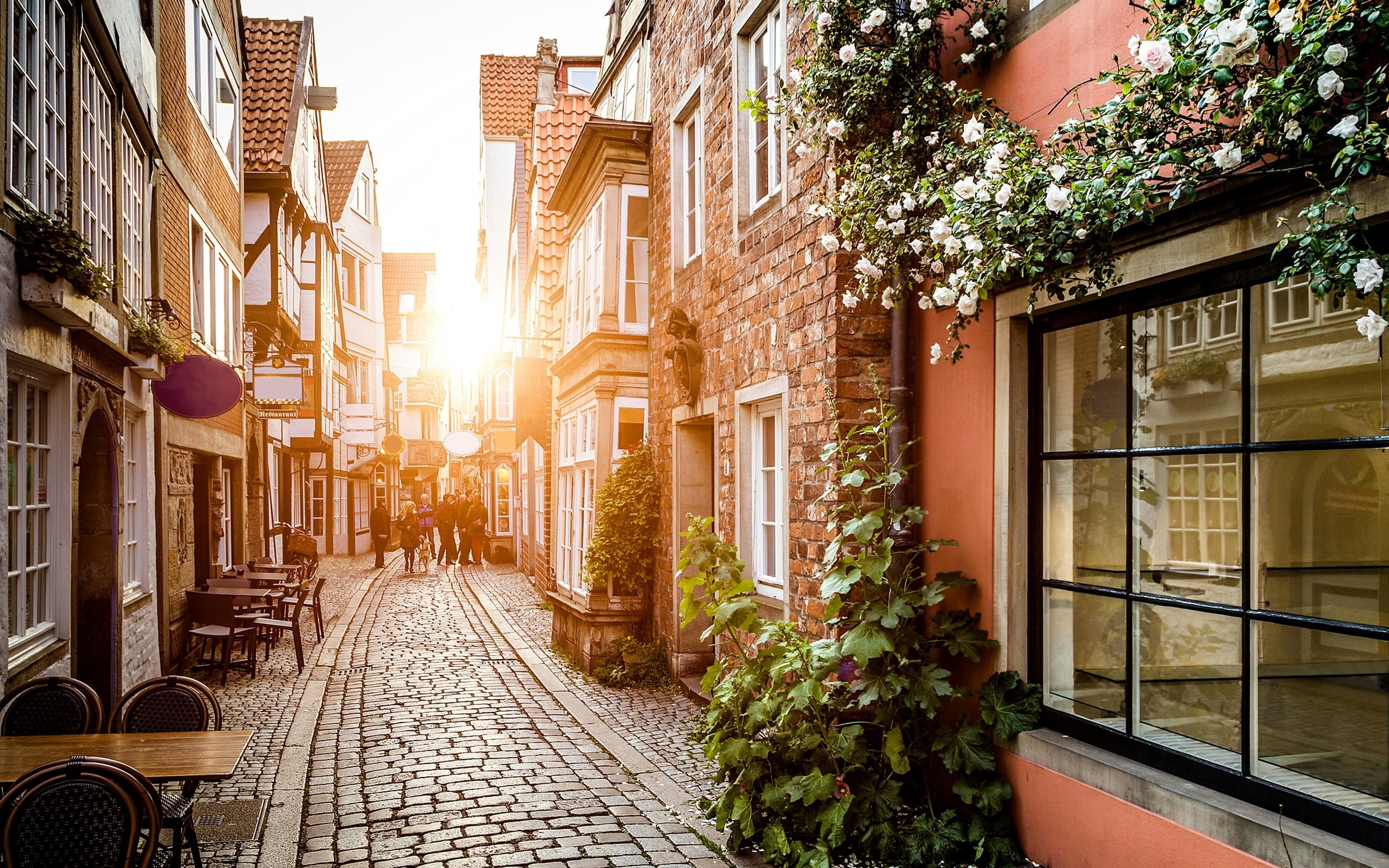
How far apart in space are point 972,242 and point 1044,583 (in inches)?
68.8

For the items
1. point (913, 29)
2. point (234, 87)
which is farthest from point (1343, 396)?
point (234, 87)

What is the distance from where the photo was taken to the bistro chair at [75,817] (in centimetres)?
320

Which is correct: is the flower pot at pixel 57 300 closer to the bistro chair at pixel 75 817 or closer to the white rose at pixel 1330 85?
the bistro chair at pixel 75 817

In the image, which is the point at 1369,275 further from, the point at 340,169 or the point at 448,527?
the point at 340,169

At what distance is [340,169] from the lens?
3088cm

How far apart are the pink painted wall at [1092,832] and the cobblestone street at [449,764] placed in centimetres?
152

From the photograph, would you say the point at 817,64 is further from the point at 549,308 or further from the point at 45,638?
the point at 549,308

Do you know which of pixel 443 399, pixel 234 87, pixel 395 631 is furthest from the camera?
pixel 443 399

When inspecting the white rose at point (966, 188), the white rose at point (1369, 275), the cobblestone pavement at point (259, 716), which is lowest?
the cobblestone pavement at point (259, 716)

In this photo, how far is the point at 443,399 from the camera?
5706 centimetres

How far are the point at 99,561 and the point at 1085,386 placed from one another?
7163mm

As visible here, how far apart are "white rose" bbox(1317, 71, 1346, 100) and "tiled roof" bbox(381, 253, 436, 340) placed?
171 feet

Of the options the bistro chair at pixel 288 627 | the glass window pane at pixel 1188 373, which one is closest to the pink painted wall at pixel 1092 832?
the glass window pane at pixel 1188 373

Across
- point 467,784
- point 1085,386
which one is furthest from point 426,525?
point 1085,386
